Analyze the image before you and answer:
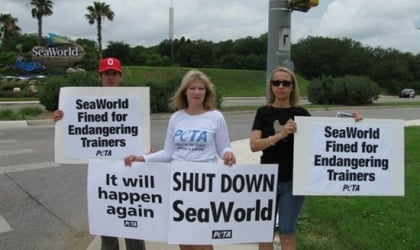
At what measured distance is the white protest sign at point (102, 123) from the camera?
4684mm

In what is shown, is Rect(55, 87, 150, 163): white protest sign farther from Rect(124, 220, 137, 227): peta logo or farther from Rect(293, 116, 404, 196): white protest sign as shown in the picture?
Rect(293, 116, 404, 196): white protest sign

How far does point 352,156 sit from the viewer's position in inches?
170

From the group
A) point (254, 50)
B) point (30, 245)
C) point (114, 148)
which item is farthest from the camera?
point (254, 50)

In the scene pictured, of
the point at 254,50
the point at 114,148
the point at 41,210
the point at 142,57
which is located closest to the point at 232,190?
the point at 114,148

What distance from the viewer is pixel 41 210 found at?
7.44 meters

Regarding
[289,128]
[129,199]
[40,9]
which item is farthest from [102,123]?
[40,9]

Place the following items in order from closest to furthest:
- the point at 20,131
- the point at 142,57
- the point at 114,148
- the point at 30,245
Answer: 1. the point at 114,148
2. the point at 30,245
3. the point at 20,131
4. the point at 142,57

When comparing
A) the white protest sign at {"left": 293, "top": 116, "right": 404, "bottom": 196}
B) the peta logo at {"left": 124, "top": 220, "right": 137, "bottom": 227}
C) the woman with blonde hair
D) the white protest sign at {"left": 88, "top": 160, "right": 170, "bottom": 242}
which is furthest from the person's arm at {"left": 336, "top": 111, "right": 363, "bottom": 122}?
the peta logo at {"left": 124, "top": 220, "right": 137, "bottom": 227}

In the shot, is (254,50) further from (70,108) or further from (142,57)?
(70,108)

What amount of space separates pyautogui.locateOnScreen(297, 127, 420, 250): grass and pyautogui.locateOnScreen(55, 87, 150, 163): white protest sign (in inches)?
79.7

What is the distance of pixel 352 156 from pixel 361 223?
1703mm

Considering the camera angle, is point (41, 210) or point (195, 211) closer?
point (195, 211)

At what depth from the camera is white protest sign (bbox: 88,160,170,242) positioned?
414 centimetres

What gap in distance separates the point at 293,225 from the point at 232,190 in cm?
60
